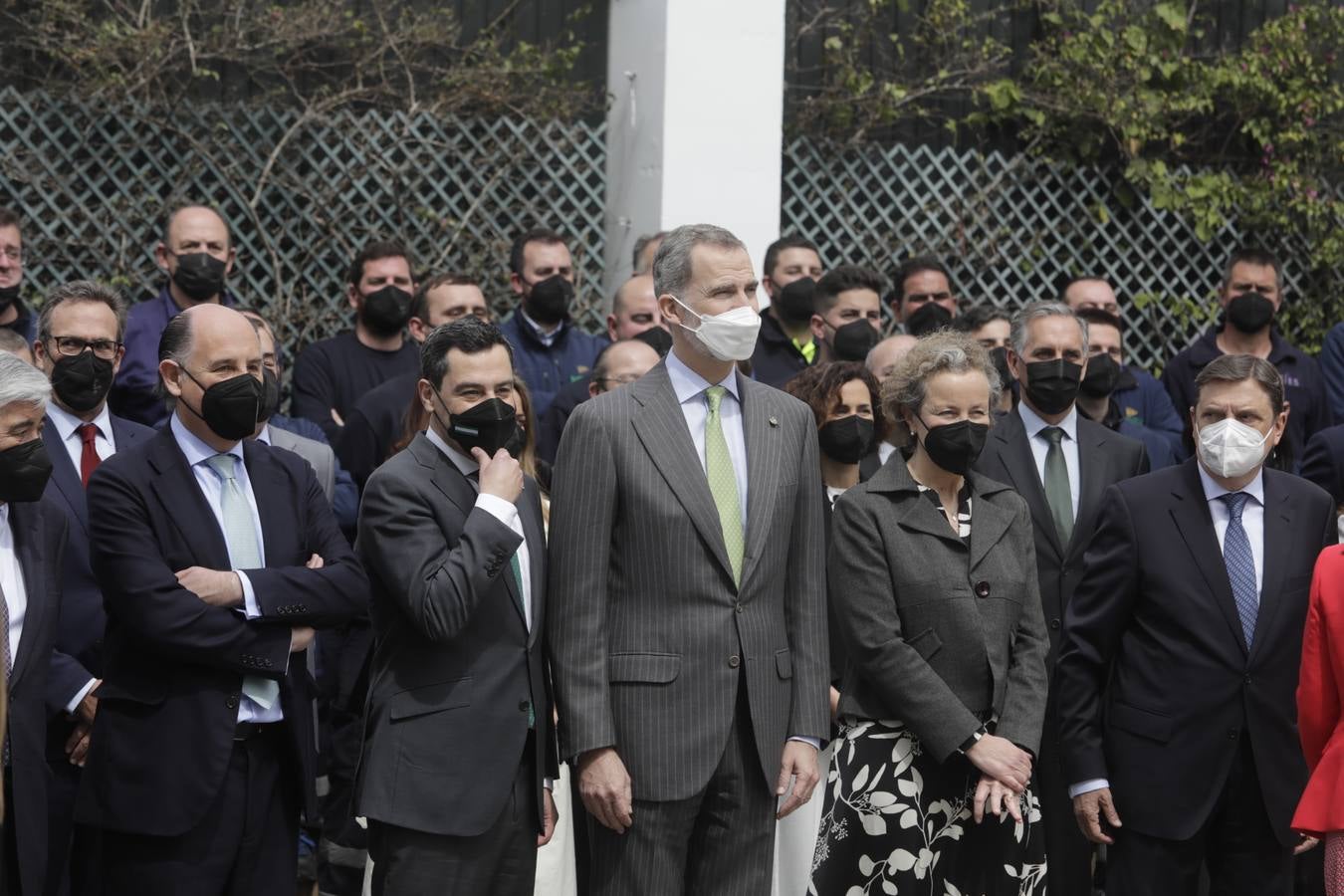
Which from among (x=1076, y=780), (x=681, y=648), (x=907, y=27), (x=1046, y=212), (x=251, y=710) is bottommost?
(x=1076, y=780)

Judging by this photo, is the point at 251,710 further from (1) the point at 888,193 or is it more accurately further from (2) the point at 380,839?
(1) the point at 888,193

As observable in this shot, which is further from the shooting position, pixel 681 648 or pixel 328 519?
pixel 328 519

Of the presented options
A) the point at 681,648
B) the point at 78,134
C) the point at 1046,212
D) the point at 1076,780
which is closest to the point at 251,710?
the point at 681,648

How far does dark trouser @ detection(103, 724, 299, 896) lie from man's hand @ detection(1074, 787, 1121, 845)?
2245 mm

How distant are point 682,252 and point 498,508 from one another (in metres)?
0.80

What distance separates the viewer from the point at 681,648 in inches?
166

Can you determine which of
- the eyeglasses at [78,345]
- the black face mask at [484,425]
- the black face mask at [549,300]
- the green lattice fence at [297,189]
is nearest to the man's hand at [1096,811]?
the black face mask at [484,425]

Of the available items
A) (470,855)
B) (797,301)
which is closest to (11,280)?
(797,301)

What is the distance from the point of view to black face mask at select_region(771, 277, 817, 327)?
25.9 ft

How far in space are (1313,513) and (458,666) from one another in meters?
2.59

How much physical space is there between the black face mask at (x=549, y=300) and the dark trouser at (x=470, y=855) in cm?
378

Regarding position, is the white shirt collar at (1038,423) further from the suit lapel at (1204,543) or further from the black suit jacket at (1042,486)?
the suit lapel at (1204,543)

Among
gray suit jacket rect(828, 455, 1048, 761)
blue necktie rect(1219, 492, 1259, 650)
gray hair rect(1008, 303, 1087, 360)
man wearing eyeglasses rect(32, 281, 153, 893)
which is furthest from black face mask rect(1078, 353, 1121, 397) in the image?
man wearing eyeglasses rect(32, 281, 153, 893)

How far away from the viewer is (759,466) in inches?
173
